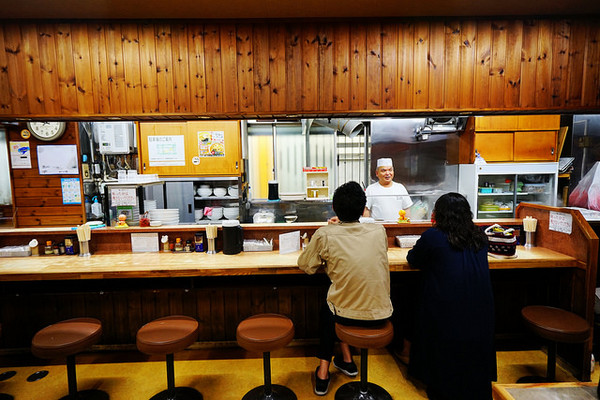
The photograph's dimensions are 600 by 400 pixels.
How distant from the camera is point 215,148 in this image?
18.5 feet

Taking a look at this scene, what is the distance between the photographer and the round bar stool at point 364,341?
2.12m

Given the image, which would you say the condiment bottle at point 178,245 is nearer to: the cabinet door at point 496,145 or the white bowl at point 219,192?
the white bowl at point 219,192

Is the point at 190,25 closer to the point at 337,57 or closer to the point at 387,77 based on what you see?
the point at 337,57

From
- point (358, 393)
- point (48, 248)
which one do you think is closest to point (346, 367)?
point (358, 393)

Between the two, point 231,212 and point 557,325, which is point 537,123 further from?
point 231,212

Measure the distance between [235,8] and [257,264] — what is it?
6.97 feet

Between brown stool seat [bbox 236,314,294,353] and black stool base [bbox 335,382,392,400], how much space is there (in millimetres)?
684

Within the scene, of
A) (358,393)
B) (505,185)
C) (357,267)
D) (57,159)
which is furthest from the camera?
(505,185)

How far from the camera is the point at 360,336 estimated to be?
2.13 metres

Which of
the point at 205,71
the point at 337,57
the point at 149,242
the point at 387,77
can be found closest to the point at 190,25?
the point at 205,71

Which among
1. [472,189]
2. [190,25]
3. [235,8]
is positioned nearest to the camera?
[235,8]

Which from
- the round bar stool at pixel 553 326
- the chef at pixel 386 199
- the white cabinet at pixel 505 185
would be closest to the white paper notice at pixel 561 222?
the round bar stool at pixel 553 326

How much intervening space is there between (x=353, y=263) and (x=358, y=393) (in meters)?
1.10

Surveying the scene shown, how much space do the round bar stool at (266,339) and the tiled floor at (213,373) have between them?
0.12 m
